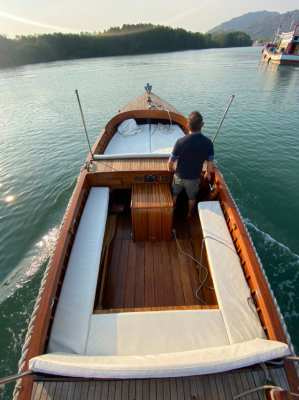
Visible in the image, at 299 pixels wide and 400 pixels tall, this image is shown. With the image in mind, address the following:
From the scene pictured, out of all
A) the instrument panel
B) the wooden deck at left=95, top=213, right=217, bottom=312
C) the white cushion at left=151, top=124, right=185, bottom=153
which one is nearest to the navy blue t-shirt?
the instrument panel

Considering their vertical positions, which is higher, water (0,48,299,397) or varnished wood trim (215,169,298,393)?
varnished wood trim (215,169,298,393)

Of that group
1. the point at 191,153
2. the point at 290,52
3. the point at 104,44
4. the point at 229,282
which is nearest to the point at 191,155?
the point at 191,153

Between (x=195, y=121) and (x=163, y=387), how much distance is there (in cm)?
290

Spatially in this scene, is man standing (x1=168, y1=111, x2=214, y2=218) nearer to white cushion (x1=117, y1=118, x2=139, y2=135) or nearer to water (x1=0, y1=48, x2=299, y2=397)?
water (x1=0, y1=48, x2=299, y2=397)

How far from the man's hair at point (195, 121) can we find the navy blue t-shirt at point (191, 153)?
92 millimetres

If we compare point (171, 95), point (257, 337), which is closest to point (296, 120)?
point (171, 95)

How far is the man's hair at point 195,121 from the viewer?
2.99 meters

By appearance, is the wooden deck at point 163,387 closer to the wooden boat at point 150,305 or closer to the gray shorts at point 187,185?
the wooden boat at point 150,305

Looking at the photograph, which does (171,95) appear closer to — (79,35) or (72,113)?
(72,113)

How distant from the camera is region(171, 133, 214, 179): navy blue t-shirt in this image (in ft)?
10.6

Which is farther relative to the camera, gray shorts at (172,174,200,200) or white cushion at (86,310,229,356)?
gray shorts at (172,174,200,200)

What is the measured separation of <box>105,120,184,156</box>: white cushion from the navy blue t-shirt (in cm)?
181

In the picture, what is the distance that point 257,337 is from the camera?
2176 millimetres

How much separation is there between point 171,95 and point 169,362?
18555 mm
